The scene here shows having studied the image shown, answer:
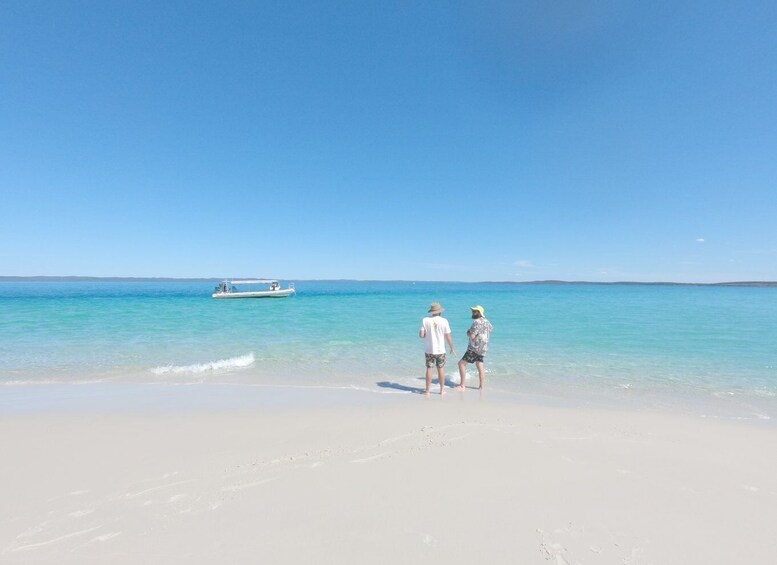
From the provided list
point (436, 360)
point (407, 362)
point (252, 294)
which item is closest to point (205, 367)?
point (407, 362)

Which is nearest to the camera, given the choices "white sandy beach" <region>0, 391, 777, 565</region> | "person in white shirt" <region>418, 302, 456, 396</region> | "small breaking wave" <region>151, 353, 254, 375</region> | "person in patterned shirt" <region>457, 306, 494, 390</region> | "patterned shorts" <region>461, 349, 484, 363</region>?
"white sandy beach" <region>0, 391, 777, 565</region>

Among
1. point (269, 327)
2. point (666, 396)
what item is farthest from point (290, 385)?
point (269, 327)

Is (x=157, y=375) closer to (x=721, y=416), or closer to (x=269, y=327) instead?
(x=269, y=327)

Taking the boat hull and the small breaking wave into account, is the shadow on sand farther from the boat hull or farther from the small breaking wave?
the boat hull

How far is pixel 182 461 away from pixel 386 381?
203 inches

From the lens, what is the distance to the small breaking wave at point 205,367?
9404 millimetres

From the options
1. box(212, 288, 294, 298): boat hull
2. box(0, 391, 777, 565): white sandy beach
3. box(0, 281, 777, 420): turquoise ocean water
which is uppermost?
box(212, 288, 294, 298): boat hull

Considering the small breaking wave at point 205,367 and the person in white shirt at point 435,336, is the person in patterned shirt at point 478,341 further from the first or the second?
the small breaking wave at point 205,367

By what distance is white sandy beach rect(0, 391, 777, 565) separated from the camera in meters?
2.75

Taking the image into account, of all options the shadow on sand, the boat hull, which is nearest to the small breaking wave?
the shadow on sand

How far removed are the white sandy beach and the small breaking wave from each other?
3727mm

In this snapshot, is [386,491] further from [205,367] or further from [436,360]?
[205,367]

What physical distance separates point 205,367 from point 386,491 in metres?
8.54

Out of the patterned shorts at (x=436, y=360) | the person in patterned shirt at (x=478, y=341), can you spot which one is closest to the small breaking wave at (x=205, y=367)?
the patterned shorts at (x=436, y=360)
